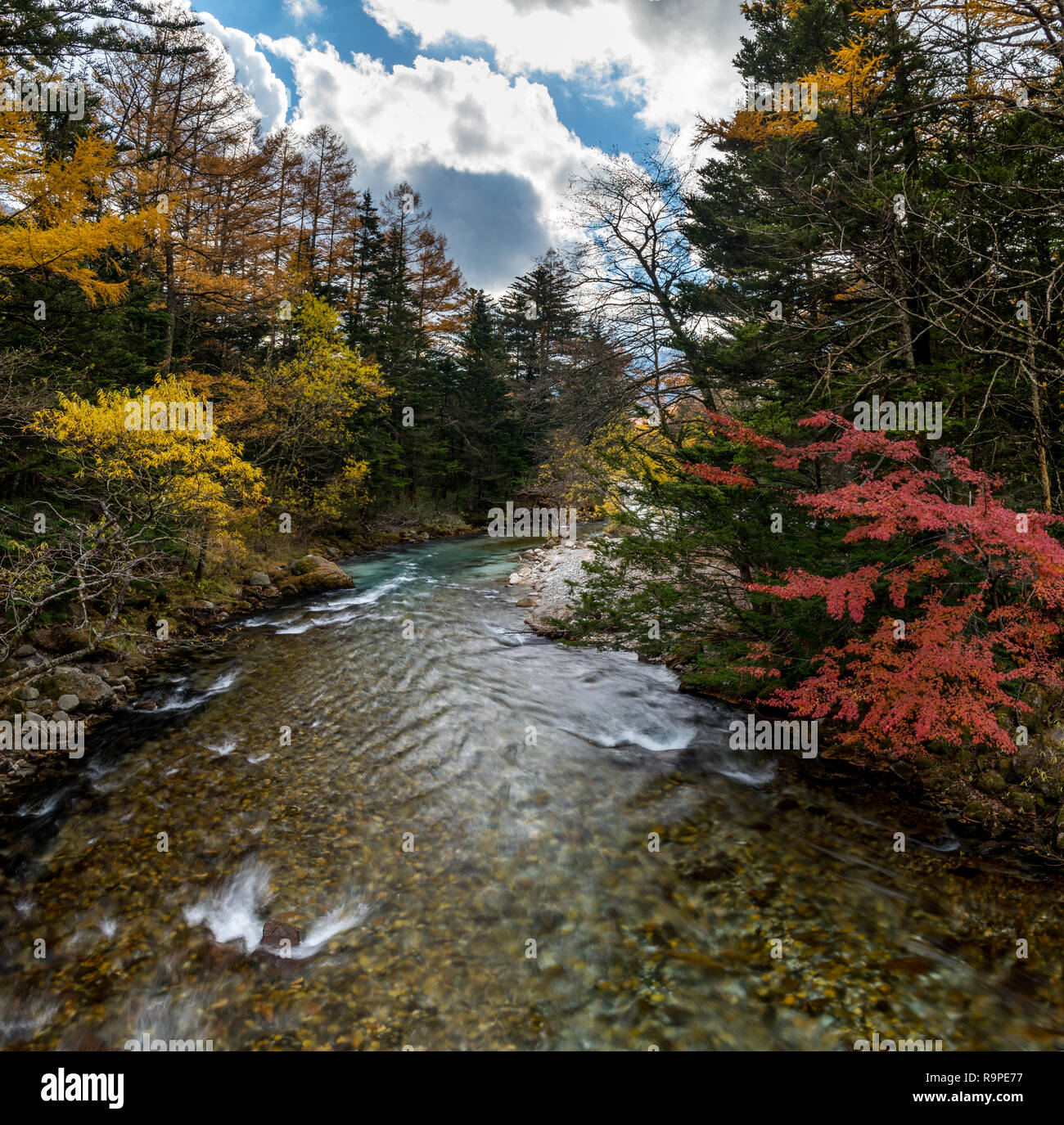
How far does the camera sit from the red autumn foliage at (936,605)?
4.35 m

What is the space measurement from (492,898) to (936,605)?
4681 mm

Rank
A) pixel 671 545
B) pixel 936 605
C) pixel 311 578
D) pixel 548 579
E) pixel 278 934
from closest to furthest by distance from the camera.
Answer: pixel 278 934 → pixel 936 605 → pixel 671 545 → pixel 311 578 → pixel 548 579

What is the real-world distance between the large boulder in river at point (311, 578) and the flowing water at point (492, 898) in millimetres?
6927

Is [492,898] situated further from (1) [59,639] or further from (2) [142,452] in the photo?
(2) [142,452]

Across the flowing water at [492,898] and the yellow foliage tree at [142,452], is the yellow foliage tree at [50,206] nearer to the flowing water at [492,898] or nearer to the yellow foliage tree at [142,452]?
the yellow foliage tree at [142,452]

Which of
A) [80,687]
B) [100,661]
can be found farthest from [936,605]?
[100,661]

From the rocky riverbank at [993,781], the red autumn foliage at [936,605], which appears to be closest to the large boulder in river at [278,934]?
the red autumn foliage at [936,605]

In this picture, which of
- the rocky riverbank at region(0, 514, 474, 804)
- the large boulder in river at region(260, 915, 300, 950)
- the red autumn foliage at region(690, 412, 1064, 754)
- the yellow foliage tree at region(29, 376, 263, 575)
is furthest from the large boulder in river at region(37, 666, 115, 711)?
the red autumn foliage at region(690, 412, 1064, 754)

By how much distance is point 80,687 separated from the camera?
7.18 m

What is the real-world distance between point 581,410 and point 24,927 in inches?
362

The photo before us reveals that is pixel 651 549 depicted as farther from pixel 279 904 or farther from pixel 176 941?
pixel 176 941

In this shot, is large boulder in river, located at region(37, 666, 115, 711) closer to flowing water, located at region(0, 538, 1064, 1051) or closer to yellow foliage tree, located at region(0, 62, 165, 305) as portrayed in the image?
flowing water, located at region(0, 538, 1064, 1051)

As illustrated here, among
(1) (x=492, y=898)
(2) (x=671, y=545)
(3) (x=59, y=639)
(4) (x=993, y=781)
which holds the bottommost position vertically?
(1) (x=492, y=898)
